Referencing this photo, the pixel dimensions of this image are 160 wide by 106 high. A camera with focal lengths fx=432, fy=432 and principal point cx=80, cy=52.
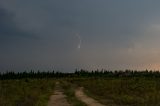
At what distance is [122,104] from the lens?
1172 inches

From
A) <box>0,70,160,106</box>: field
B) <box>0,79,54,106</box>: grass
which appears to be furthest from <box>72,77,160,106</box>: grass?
<box>0,79,54,106</box>: grass

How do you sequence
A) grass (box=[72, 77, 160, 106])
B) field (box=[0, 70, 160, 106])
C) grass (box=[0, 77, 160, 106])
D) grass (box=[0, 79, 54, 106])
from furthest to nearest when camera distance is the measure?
grass (box=[72, 77, 160, 106]) < field (box=[0, 70, 160, 106]) < grass (box=[0, 77, 160, 106]) < grass (box=[0, 79, 54, 106])

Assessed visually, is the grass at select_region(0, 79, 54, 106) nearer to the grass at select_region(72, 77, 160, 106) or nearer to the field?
the field

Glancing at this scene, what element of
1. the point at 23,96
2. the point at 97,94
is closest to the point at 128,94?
the point at 97,94

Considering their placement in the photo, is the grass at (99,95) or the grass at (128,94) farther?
the grass at (128,94)

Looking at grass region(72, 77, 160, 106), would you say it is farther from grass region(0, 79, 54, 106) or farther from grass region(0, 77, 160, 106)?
grass region(0, 79, 54, 106)

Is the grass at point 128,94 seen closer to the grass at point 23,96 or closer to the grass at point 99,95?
the grass at point 99,95

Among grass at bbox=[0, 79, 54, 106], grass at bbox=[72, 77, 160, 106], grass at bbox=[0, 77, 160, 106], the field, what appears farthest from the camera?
grass at bbox=[72, 77, 160, 106]

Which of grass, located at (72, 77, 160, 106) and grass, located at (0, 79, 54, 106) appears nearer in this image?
grass, located at (0, 79, 54, 106)

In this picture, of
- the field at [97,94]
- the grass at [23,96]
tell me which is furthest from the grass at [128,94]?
the grass at [23,96]

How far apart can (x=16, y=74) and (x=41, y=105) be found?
442ft

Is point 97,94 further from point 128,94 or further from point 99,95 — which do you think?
point 128,94

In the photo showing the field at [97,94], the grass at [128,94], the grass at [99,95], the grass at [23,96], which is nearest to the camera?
the grass at [23,96]

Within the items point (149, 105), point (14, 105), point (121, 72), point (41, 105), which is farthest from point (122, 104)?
point (121, 72)
